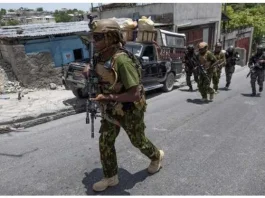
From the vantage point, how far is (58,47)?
10547 mm

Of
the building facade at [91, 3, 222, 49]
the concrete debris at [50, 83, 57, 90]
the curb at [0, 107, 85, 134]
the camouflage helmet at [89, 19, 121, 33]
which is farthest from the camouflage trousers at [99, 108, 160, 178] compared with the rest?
the building facade at [91, 3, 222, 49]

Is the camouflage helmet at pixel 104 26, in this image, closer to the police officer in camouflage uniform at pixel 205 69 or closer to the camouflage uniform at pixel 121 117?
the camouflage uniform at pixel 121 117

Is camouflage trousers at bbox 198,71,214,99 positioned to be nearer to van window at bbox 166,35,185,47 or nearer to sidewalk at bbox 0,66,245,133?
sidewalk at bbox 0,66,245,133

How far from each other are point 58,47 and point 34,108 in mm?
4509

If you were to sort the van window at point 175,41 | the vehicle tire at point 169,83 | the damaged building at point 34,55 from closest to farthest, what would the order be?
the vehicle tire at point 169,83
the damaged building at point 34,55
the van window at point 175,41

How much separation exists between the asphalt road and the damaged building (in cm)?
449

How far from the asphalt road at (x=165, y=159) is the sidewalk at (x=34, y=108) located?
0.24 meters

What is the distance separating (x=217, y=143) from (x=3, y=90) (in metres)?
7.44

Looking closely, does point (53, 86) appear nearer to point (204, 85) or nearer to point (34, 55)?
point (34, 55)

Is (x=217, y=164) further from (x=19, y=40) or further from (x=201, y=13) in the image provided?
(x=201, y=13)

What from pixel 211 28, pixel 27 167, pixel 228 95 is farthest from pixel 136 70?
pixel 211 28

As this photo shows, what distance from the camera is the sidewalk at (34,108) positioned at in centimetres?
554

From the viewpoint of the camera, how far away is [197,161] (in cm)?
370

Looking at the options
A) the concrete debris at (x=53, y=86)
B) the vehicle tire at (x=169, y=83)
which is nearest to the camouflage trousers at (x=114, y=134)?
the vehicle tire at (x=169, y=83)
